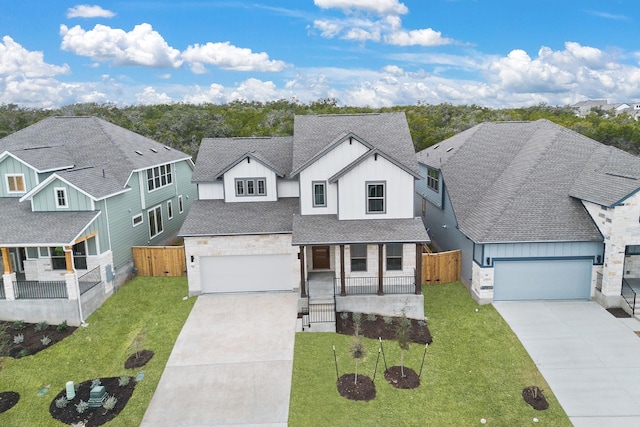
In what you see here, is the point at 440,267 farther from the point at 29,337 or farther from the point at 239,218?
the point at 29,337

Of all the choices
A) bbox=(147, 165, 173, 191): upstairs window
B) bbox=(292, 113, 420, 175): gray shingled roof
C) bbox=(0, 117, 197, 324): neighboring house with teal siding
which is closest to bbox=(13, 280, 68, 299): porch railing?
bbox=(0, 117, 197, 324): neighboring house with teal siding

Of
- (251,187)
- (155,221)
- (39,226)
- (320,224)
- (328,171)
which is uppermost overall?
(328,171)

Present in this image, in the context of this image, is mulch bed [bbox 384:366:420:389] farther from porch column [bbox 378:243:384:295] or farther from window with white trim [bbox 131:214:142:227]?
window with white trim [bbox 131:214:142:227]

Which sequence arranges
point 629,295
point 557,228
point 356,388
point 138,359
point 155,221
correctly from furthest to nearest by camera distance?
point 155,221, point 557,228, point 629,295, point 138,359, point 356,388

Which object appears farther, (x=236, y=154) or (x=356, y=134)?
(x=236, y=154)

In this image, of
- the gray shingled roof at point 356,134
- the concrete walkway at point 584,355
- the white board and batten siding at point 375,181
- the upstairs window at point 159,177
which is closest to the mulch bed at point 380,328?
the concrete walkway at point 584,355

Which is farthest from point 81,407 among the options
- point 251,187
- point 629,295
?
point 629,295

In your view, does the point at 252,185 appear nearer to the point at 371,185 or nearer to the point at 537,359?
the point at 371,185

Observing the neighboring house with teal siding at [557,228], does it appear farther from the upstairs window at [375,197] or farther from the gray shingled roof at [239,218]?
the gray shingled roof at [239,218]
